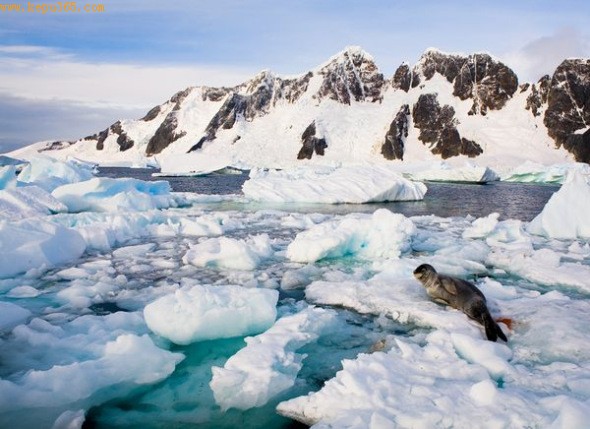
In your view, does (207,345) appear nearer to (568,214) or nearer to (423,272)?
(423,272)

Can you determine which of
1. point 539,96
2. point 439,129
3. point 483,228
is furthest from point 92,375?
point 539,96

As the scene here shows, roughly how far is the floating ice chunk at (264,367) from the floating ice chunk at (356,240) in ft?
12.8

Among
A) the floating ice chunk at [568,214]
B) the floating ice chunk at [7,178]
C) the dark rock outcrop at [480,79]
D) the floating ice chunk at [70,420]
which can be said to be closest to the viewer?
the floating ice chunk at [70,420]

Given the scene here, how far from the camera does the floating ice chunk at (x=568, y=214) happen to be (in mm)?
12852

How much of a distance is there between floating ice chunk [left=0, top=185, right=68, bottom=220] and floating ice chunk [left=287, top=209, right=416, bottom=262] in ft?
30.0

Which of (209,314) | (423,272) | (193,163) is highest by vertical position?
(193,163)

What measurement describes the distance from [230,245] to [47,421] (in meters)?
5.37

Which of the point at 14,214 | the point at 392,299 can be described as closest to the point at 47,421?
the point at 392,299

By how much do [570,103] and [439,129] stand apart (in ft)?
59.3

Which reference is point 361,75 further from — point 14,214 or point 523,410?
point 523,410

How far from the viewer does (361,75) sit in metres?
85.9

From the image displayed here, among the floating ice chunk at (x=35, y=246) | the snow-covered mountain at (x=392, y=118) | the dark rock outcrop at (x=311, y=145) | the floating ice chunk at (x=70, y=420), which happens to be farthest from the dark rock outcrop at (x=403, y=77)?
the floating ice chunk at (x=70, y=420)

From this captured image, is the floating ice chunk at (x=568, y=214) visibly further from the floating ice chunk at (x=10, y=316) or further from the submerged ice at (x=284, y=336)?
the floating ice chunk at (x=10, y=316)

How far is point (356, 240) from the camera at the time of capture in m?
10.1
